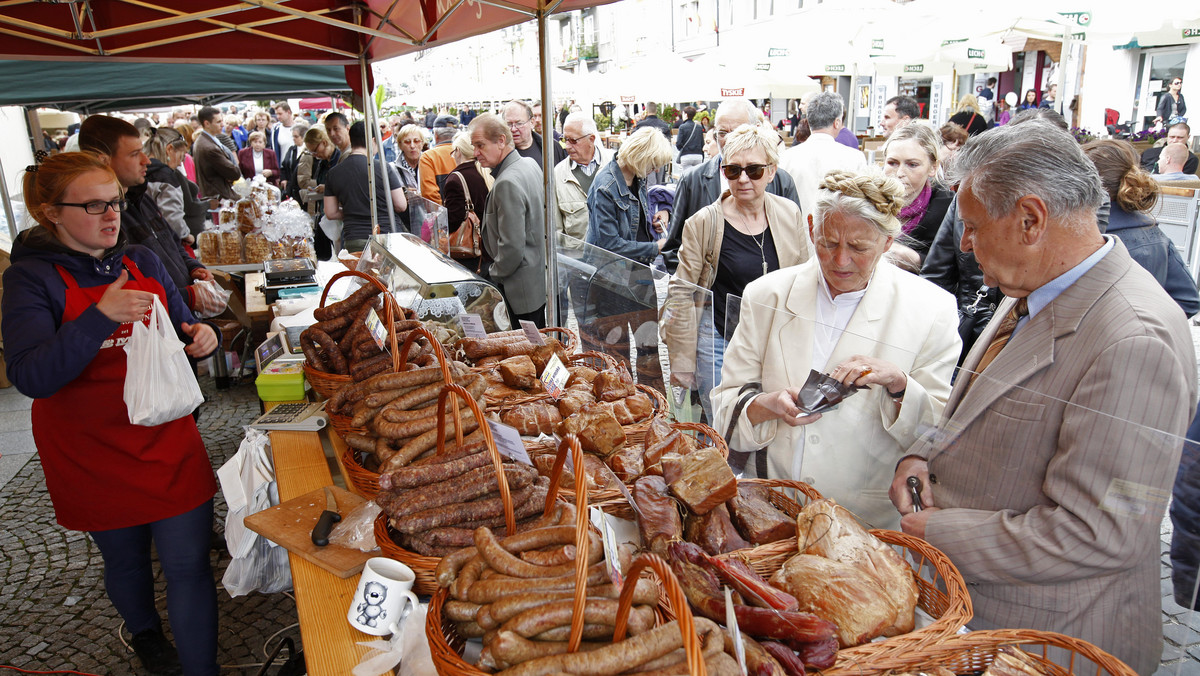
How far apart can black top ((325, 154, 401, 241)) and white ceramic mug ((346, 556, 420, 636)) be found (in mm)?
6047

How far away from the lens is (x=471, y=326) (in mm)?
3543

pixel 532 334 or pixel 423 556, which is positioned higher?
pixel 532 334

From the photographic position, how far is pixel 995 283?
1872 mm

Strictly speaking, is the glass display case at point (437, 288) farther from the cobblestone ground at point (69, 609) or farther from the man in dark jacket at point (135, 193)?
the cobblestone ground at point (69, 609)

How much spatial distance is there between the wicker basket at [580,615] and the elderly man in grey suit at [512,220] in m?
3.75

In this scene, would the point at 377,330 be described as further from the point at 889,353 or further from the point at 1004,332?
Answer: the point at 1004,332

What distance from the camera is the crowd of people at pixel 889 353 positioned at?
1606mm

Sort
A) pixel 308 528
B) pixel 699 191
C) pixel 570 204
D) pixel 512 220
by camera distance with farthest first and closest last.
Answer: pixel 570 204
pixel 512 220
pixel 699 191
pixel 308 528

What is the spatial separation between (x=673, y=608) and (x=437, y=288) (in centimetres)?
289

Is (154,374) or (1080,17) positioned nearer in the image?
(154,374)

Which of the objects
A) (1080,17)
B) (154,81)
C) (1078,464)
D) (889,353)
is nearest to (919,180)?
(889,353)

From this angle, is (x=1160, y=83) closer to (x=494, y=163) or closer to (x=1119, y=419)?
(x=494, y=163)

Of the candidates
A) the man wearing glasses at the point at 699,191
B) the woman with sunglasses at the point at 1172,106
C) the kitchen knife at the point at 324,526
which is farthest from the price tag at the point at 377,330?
the woman with sunglasses at the point at 1172,106

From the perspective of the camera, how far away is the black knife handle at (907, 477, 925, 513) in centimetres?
197
